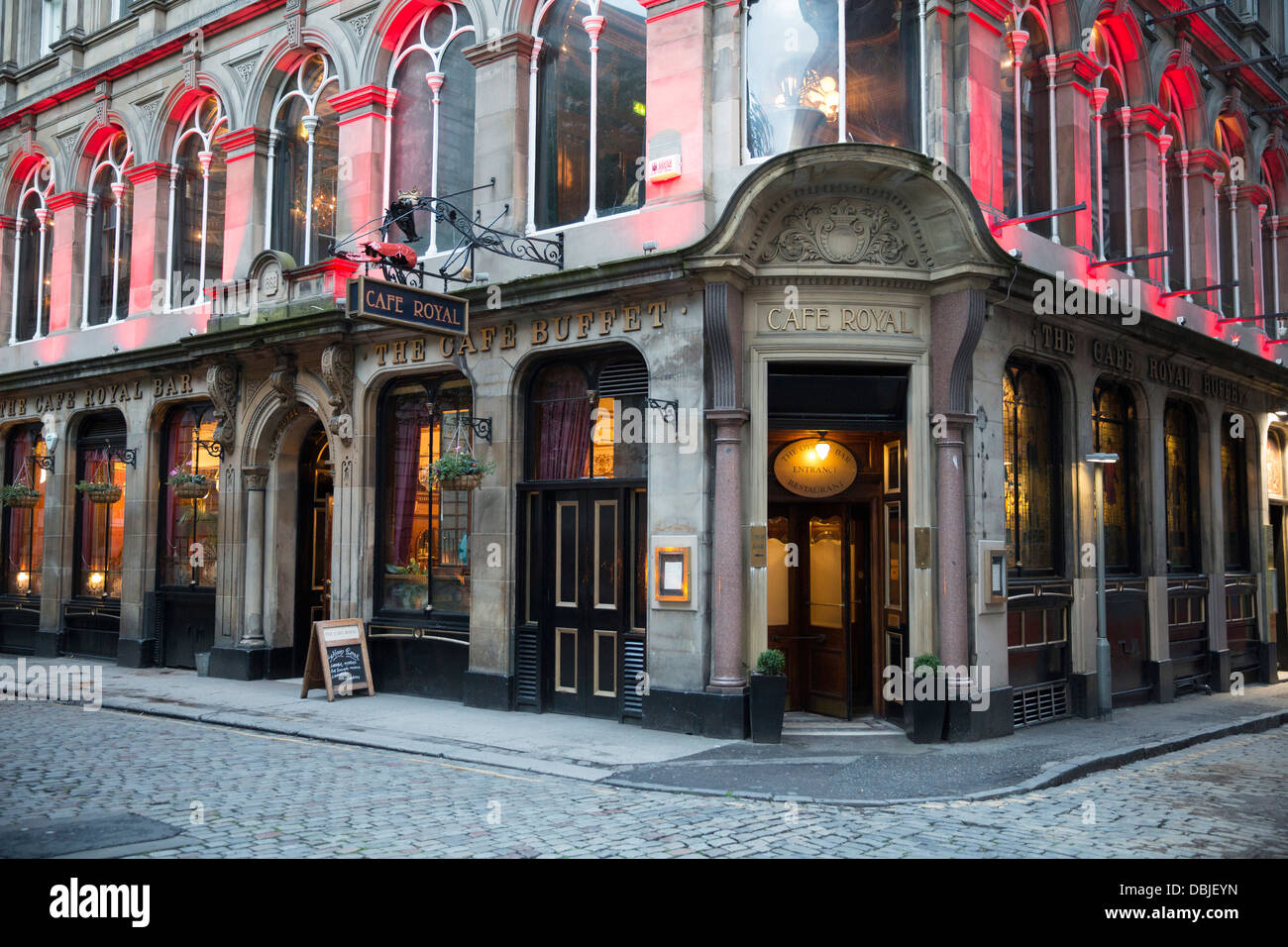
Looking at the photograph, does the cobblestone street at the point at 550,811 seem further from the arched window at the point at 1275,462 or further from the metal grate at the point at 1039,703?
the arched window at the point at 1275,462

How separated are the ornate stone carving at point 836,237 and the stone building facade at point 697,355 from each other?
0.13ft

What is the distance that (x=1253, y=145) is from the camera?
2092 cm

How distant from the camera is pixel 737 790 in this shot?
9.51 meters

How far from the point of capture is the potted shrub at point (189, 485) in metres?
17.8

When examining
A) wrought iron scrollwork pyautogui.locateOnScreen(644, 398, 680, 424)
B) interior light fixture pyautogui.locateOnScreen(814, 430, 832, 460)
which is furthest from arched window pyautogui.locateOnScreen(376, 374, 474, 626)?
interior light fixture pyautogui.locateOnScreen(814, 430, 832, 460)

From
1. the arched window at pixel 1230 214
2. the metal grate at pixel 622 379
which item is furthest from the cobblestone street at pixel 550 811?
the arched window at pixel 1230 214

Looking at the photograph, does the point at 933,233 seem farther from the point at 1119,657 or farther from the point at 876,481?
the point at 1119,657

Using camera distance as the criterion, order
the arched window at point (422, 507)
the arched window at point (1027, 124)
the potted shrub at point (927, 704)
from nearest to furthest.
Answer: the potted shrub at point (927, 704), the arched window at point (1027, 124), the arched window at point (422, 507)

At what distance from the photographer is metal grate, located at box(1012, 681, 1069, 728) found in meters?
13.6

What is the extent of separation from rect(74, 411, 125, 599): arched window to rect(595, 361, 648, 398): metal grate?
36.4 ft

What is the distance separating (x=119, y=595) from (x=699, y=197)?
1385 centimetres

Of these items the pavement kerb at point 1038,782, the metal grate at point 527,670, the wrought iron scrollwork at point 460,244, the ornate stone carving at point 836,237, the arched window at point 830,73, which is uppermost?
the arched window at point 830,73

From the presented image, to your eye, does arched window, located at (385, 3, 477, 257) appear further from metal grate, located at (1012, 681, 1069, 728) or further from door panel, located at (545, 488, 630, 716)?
metal grate, located at (1012, 681, 1069, 728)

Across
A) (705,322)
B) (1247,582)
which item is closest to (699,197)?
(705,322)
